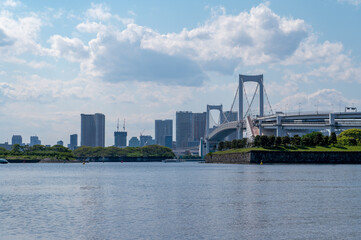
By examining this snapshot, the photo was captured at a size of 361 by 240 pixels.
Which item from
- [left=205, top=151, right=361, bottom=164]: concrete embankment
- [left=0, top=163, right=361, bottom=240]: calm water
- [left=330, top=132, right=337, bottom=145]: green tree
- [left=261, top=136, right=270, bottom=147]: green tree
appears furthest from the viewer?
[left=261, top=136, right=270, bottom=147]: green tree

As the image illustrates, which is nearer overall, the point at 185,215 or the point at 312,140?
the point at 185,215

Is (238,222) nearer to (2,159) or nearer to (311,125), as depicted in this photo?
(311,125)

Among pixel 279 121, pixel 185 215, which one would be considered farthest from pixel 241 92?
pixel 185 215

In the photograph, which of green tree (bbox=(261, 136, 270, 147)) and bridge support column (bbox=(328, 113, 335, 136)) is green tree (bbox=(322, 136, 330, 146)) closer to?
bridge support column (bbox=(328, 113, 335, 136))

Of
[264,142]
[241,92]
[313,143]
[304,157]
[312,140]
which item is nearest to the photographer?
[304,157]

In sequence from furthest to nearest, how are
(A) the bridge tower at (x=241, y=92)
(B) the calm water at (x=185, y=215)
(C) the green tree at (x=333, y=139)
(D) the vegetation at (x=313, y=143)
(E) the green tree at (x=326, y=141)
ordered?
1. (A) the bridge tower at (x=241, y=92)
2. (E) the green tree at (x=326, y=141)
3. (C) the green tree at (x=333, y=139)
4. (D) the vegetation at (x=313, y=143)
5. (B) the calm water at (x=185, y=215)

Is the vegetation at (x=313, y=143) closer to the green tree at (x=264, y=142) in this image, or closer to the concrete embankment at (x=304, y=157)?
the green tree at (x=264, y=142)

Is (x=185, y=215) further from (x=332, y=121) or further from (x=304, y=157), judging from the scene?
(x=332, y=121)

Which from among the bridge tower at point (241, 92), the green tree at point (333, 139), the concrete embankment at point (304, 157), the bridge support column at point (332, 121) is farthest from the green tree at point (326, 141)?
the bridge tower at point (241, 92)

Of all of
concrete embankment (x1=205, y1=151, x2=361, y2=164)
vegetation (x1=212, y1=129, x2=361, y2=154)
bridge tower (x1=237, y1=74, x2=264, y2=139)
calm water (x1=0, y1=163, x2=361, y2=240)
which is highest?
bridge tower (x1=237, y1=74, x2=264, y2=139)

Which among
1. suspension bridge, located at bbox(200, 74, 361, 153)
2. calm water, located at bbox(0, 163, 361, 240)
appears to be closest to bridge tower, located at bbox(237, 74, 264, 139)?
suspension bridge, located at bbox(200, 74, 361, 153)

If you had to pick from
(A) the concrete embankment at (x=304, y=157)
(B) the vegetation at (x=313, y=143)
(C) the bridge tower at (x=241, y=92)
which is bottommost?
(A) the concrete embankment at (x=304, y=157)

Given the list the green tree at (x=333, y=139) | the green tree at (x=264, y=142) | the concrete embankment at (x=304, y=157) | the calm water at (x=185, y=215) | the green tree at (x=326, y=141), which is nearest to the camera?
the calm water at (x=185, y=215)

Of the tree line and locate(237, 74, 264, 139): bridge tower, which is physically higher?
locate(237, 74, 264, 139): bridge tower
